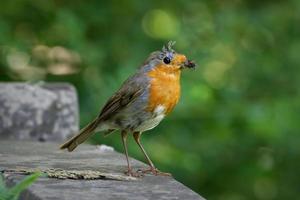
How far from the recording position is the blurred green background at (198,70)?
23.8 feet

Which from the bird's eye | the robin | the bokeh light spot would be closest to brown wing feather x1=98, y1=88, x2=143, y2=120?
the robin

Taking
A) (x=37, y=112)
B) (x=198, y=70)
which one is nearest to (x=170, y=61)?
(x=37, y=112)

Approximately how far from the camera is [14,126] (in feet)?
17.9

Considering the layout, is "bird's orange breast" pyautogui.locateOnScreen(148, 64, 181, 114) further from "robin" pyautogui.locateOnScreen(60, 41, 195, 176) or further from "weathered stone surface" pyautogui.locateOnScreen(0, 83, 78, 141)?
"weathered stone surface" pyautogui.locateOnScreen(0, 83, 78, 141)

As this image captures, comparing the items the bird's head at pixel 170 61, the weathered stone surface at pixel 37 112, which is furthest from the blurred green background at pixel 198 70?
the bird's head at pixel 170 61

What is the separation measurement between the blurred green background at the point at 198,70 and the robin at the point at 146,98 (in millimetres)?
1703

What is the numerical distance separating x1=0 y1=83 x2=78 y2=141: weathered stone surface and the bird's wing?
1.40 feet

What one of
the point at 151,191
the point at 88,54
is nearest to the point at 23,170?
the point at 151,191

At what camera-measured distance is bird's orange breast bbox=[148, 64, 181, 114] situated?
5097 millimetres

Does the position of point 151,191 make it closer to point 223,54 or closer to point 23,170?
point 23,170

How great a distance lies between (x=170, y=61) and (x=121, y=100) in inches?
13.9

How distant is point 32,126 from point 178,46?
2.29m

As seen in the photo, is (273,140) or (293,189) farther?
(293,189)

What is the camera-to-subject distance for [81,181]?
381 cm
